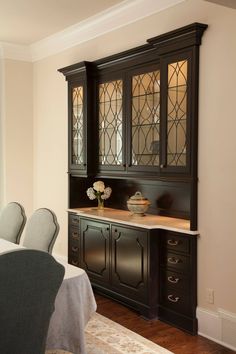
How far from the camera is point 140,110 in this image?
392 cm

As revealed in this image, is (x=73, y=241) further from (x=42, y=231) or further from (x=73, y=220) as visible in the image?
(x=42, y=231)

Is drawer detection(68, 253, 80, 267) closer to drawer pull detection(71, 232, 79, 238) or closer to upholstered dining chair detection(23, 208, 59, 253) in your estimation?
drawer pull detection(71, 232, 79, 238)

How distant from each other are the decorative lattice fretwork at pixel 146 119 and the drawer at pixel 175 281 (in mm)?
920

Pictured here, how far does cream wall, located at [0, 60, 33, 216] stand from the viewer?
18.8ft

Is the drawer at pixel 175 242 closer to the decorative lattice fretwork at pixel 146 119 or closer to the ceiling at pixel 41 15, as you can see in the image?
the decorative lattice fretwork at pixel 146 119

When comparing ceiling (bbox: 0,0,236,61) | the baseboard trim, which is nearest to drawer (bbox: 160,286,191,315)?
the baseboard trim

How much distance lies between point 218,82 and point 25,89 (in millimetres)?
3310

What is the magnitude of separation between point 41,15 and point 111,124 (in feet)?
4.48

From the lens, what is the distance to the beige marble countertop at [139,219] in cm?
358

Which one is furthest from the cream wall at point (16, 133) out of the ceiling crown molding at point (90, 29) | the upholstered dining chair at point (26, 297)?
the upholstered dining chair at point (26, 297)

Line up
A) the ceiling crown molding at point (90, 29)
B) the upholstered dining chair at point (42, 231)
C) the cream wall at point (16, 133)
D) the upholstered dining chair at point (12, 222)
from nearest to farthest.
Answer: the upholstered dining chair at point (42, 231) < the upholstered dining chair at point (12, 222) < the ceiling crown molding at point (90, 29) < the cream wall at point (16, 133)

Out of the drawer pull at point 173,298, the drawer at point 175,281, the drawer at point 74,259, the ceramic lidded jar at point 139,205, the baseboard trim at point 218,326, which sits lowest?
the baseboard trim at point 218,326

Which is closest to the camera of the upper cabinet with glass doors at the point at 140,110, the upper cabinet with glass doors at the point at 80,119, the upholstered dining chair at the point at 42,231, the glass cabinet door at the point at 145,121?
the upholstered dining chair at the point at 42,231

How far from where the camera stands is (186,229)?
3482 millimetres
